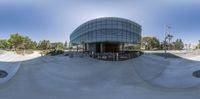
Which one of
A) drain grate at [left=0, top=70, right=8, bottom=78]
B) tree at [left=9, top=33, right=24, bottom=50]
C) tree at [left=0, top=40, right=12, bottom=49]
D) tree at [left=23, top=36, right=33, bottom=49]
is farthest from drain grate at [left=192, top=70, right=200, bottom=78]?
tree at [left=0, top=40, right=12, bottom=49]

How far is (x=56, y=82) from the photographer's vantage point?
59.0ft

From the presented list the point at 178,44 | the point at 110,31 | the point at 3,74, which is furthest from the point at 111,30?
the point at 178,44

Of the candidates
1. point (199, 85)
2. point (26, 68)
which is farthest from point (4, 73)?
point (199, 85)

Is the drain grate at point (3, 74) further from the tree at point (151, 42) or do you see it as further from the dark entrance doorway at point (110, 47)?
the tree at point (151, 42)

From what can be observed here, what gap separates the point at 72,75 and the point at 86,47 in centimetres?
4372

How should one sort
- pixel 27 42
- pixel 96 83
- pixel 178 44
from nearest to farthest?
pixel 96 83, pixel 27 42, pixel 178 44

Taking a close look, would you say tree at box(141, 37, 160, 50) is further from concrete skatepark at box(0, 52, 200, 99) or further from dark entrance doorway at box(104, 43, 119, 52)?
concrete skatepark at box(0, 52, 200, 99)

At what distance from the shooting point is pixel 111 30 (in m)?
45.9

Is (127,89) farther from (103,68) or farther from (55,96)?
(103,68)

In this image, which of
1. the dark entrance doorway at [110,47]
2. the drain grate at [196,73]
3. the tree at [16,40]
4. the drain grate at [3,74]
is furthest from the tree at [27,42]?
the drain grate at [196,73]

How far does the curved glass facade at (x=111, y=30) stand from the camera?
46.0 m

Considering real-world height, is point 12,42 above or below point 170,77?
above

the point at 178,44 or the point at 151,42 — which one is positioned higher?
the point at 151,42

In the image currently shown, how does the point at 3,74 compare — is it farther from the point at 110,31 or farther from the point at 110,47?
the point at 110,47
